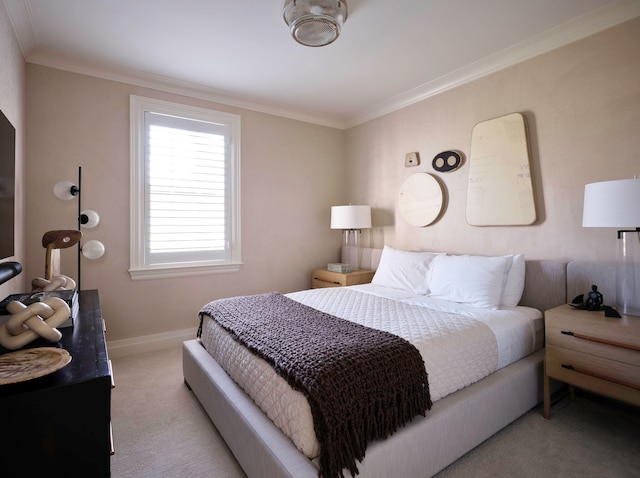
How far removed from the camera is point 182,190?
3.37m

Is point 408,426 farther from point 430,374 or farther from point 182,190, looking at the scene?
point 182,190

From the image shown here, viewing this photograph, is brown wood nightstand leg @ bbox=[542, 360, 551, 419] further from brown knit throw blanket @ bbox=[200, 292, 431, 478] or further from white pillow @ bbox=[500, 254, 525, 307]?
brown knit throw blanket @ bbox=[200, 292, 431, 478]

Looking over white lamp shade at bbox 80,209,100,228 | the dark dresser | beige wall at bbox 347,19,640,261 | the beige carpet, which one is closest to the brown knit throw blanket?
the beige carpet

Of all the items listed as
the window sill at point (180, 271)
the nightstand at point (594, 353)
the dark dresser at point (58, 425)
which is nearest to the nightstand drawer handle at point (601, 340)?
the nightstand at point (594, 353)

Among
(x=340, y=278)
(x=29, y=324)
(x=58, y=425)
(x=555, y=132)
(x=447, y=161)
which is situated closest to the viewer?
(x=58, y=425)

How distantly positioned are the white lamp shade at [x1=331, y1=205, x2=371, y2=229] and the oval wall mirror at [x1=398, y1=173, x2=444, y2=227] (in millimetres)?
386

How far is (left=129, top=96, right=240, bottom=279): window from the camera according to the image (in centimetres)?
316

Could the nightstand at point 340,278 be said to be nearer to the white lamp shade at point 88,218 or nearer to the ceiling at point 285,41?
the ceiling at point 285,41

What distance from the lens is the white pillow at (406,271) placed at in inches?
117

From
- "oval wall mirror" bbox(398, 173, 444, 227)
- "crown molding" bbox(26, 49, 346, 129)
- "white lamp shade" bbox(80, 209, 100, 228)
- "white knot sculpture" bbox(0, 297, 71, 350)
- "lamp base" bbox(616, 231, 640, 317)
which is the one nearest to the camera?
"white knot sculpture" bbox(0, 297, 71, 350)

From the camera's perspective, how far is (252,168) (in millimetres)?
3783

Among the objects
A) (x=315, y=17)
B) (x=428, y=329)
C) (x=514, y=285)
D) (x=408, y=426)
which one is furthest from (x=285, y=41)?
(x=408, y=426)

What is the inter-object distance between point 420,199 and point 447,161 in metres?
0.46

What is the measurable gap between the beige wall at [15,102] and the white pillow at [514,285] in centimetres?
334
